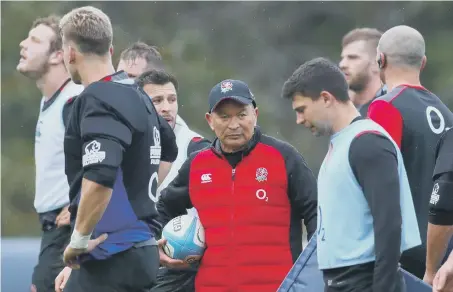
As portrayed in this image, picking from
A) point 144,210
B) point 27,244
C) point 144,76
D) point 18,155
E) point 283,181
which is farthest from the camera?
point 18,155

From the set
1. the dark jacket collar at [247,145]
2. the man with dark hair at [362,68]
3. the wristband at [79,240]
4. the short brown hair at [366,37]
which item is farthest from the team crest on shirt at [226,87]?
the short brown hair at [366,37]

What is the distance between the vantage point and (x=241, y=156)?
6.93 m

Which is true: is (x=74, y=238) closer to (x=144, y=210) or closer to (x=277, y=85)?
(x=144, y=210)

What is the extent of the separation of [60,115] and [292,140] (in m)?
13.1

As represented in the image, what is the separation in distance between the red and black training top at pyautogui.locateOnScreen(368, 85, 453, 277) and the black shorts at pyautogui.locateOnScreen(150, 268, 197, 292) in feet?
4.94

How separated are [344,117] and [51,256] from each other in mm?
3035

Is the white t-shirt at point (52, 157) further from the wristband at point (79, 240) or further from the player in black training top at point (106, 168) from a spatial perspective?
the wristband at point (79, 240)

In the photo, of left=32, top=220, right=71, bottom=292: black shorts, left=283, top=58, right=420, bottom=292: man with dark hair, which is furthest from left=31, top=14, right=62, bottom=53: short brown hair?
left=283, top=58, right=420, bottom=292: man with dark hair

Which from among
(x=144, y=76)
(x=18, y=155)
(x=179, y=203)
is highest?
(x=144, y=76)

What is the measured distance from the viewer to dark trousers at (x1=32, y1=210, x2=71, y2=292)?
817cm

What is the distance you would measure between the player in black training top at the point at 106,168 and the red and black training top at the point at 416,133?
1.21 metres

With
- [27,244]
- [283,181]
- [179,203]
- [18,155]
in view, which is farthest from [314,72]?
[18,155]

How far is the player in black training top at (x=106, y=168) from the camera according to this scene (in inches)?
242

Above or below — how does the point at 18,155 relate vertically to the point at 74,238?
below
